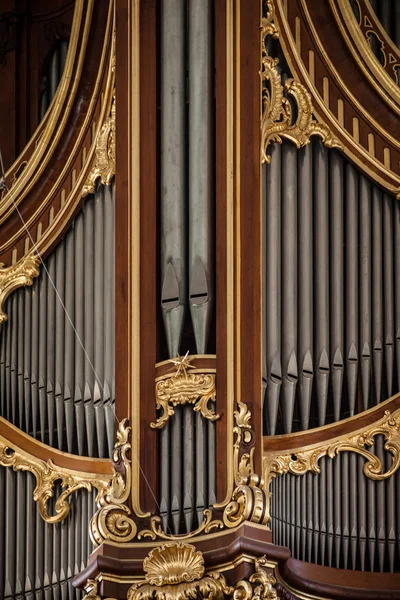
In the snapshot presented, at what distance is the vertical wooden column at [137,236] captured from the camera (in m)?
12.2

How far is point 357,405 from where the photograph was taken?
40.9ft

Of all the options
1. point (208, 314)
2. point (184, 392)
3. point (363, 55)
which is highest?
point (363, 55)

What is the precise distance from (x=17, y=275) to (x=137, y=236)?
1.20m

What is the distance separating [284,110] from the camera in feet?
42.4

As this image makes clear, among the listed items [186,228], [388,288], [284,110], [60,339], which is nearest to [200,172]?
[186,228]

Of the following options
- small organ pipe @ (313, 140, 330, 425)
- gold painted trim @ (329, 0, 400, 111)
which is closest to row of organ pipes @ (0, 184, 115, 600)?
small organ pipe @ (313, 140, 330, 425)

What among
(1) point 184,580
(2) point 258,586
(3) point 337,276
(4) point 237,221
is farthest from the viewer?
(3) point 337,276

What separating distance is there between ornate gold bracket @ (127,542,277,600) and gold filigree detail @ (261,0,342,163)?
2.60 m

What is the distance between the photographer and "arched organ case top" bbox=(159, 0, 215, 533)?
476 inches

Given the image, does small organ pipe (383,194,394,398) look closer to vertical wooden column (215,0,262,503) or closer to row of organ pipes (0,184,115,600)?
vertical wooden column (215,0,262,503)

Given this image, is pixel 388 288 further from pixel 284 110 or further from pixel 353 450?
pixel 284 110

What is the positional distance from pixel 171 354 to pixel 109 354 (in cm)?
57

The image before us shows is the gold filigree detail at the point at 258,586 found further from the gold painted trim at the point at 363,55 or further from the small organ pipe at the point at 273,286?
the gold painted trim at the point at 363,55

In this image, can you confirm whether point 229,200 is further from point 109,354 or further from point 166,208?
point 109,354
